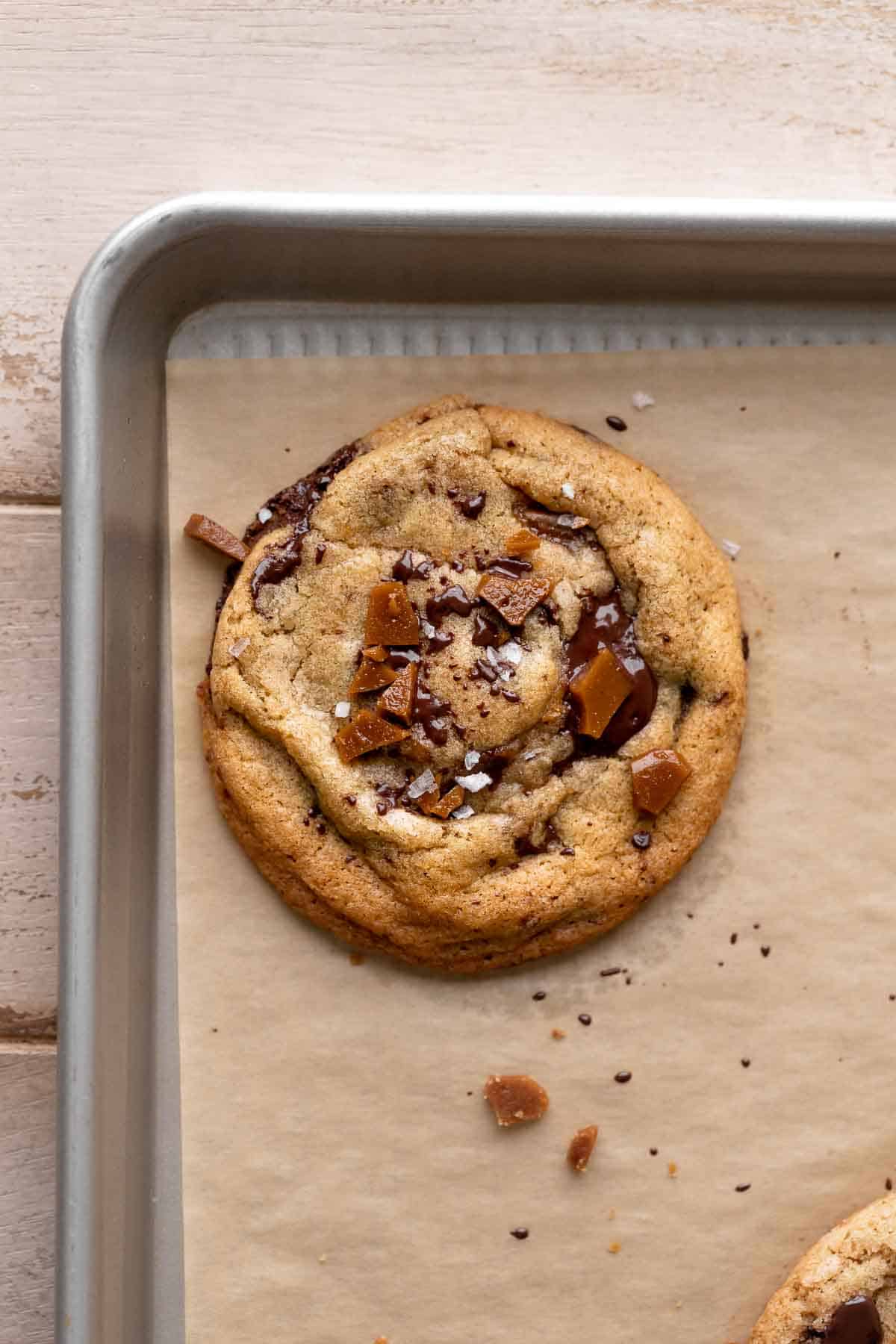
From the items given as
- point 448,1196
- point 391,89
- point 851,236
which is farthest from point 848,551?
point 448,1196

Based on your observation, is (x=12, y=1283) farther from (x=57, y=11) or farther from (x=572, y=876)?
(x=57, y=11)

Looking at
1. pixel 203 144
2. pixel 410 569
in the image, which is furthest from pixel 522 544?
pixel 203 144

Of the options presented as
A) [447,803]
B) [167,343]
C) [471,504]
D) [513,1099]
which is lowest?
[513,1099]

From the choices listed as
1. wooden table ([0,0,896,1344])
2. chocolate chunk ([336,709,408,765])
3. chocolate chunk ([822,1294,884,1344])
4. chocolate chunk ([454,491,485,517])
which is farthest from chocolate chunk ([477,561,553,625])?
chocolate chunk ([822,1294,884,1344])

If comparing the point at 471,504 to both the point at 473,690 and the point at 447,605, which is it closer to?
the point at 447,605

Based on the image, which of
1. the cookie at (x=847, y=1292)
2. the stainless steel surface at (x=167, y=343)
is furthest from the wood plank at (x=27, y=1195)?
the cookie at (x=847, y=1292)

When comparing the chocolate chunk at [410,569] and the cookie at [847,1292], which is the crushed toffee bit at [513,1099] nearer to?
the cookie at [847,1292]

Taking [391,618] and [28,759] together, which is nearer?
[391,618]
